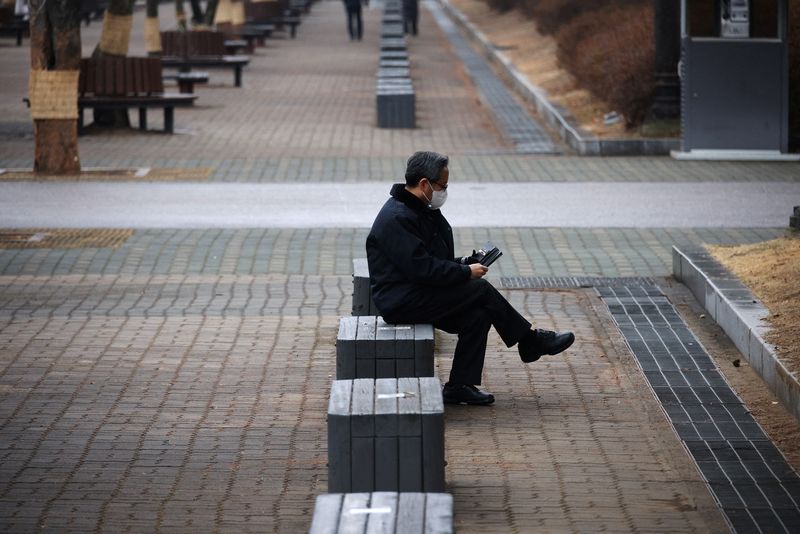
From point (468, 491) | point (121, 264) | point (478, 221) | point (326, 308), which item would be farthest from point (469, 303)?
point (478, 221)

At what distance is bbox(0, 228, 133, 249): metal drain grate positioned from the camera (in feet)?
40.1

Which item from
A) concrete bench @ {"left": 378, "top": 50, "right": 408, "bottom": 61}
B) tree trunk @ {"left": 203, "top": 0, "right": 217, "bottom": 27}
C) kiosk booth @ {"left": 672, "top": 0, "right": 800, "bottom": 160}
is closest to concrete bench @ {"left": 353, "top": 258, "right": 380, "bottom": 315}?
kiosk booth @ {"left": 672, "top": 0, "right": 800, "bottom": 160}

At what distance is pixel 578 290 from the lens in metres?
10.5

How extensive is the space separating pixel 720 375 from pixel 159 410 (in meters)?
3.08

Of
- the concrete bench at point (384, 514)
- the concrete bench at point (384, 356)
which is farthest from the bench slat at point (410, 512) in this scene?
the concrete bench at point (384, 356)

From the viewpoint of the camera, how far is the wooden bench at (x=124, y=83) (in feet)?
65.0

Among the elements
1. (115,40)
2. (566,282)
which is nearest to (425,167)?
(566,282)

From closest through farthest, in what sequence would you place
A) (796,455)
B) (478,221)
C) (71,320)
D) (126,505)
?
(126,505), (796,455), (71,320), (478,221)

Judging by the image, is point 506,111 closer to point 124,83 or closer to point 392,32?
point 124,83

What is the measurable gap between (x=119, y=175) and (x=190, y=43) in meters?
14.3

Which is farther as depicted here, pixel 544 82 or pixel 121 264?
pixel 544 82

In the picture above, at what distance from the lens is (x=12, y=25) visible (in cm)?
3903

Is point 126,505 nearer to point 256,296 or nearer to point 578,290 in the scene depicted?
point 256,296

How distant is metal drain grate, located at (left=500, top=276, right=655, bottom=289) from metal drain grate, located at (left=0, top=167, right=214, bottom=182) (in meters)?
5.75
